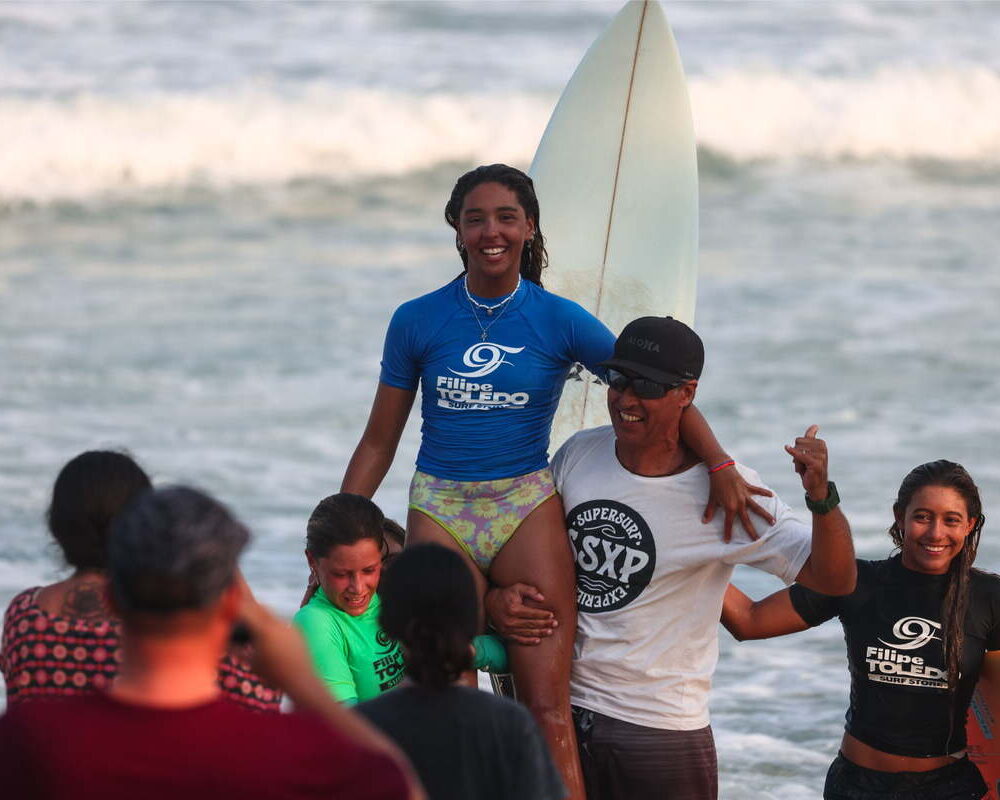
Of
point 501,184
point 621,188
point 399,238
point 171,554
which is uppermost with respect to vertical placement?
point 399,238

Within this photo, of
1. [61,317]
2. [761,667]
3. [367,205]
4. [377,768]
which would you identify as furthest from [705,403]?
[377,768]

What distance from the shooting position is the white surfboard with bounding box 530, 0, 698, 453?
465 cm

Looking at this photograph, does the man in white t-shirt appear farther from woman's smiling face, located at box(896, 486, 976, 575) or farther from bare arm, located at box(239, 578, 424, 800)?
bare arm, located at box(239, 578, 424, 800)

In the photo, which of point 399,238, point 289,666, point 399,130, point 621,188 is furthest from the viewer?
point 399,130

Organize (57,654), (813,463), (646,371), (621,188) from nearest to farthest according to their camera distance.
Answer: (57,654), (813,463), (646,371), (621,188)

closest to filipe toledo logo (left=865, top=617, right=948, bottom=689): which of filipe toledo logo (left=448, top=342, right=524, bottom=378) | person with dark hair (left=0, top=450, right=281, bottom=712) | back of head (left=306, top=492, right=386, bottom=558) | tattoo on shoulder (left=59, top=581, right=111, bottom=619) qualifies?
filipe toledo logo (left=448, top=342, right=524, bottom=378)

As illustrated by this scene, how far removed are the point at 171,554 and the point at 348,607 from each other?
4.88 feet

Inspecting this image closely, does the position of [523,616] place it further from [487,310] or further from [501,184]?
[501,184]

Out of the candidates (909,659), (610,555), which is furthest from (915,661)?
(610,555)

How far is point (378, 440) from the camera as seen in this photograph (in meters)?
3.48

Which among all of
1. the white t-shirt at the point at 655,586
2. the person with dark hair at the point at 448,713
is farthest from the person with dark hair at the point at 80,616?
the white t-shirt at the point at 655,586

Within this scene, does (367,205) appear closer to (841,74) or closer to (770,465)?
(841,74)

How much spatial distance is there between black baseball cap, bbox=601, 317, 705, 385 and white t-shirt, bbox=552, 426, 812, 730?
0.24 meters

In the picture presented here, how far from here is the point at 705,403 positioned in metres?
9.80
